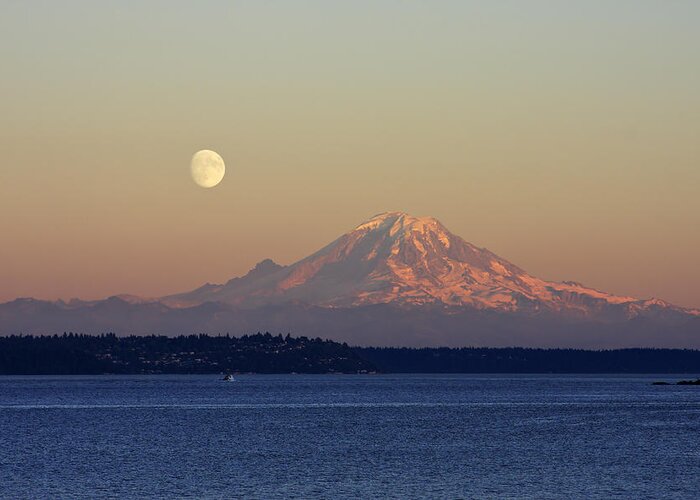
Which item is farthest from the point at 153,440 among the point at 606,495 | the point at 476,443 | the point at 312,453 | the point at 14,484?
the point at 606,495

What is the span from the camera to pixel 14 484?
84.7m

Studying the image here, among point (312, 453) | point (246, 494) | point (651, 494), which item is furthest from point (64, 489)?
point (651, 494)

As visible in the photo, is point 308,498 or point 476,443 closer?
point 308,498

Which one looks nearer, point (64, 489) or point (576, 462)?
point (64, 489)

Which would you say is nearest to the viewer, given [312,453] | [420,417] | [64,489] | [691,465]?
[64,489]

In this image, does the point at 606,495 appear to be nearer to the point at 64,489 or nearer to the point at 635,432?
the point at 64,489

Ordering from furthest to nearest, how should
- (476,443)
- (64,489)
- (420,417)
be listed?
(420,417)
(476,443)
(64,489)

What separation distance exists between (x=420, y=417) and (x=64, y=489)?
99.3 metres

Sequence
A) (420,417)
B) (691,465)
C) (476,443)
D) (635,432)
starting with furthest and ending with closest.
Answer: (420,417), (635,432), (476,443), (691,465)

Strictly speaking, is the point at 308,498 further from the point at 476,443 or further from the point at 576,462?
the point at 476,443

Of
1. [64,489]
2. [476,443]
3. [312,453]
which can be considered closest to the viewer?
[64,489]

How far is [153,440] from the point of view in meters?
126

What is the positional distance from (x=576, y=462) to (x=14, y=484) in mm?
45229

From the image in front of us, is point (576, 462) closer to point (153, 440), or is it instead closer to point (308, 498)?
point (308, 498)
